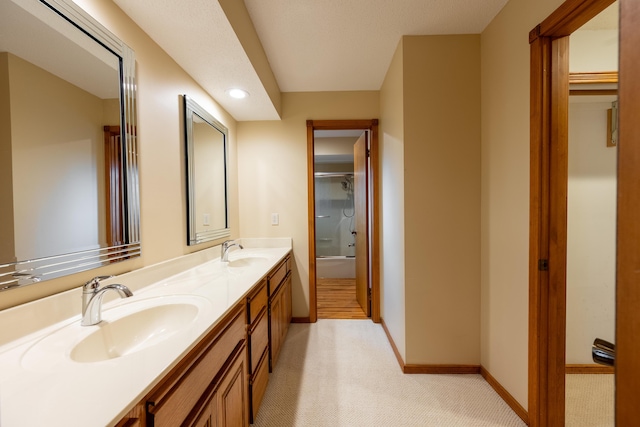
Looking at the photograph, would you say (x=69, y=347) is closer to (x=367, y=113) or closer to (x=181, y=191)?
(x=181, y=191)

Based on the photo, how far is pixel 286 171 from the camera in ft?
8.92

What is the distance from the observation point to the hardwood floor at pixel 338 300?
116 inches

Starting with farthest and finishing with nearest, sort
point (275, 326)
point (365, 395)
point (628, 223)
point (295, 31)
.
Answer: point (275, 326)
point (295, 31)
point (365, 395)
point (628, 223)

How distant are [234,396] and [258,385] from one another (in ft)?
1.37

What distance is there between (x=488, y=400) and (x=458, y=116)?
1867 mm

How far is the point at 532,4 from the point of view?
4.45 ft

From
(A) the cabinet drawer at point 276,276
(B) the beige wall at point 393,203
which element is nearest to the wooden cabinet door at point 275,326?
(A) the cabinet drawer at point 276,276

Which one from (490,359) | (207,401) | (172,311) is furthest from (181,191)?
(490,359)

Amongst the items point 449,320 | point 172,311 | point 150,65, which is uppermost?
point 150,65

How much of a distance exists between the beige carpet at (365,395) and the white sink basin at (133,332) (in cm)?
87

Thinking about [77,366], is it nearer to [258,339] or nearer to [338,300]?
[258,339]

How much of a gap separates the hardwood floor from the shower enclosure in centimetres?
81

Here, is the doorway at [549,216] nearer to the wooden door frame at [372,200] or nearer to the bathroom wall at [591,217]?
the bathroom wall at [591,217]

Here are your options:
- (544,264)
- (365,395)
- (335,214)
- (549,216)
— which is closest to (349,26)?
(549,216)
